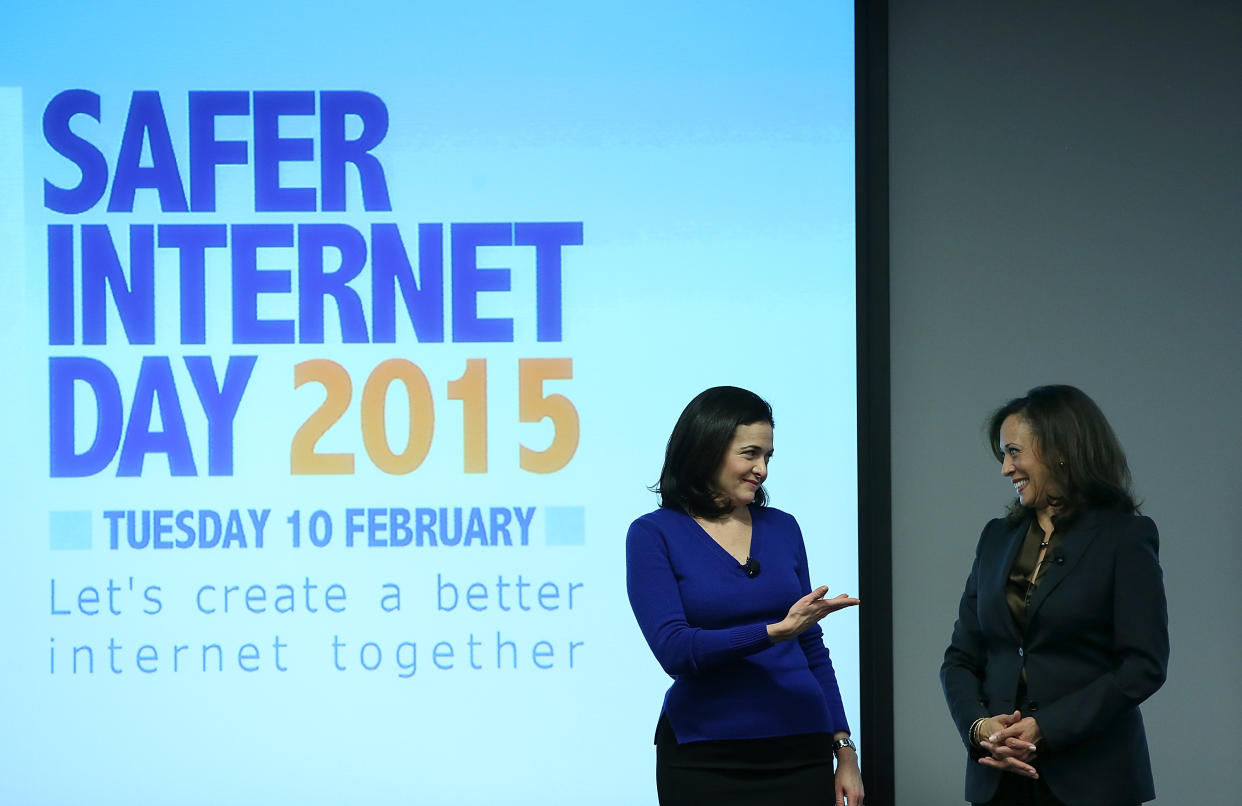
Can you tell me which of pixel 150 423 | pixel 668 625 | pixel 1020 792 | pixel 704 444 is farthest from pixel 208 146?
pixel 1020 792

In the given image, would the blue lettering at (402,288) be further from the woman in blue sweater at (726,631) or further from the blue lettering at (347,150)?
the woman in blue sweater at (726,631)

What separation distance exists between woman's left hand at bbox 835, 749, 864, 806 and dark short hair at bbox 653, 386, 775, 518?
55 cm

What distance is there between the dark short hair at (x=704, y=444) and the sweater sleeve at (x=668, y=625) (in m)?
0.10

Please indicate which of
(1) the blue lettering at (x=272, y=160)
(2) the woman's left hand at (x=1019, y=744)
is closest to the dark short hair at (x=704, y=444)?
(2) the woman's left hand at (x=1019, y=744)

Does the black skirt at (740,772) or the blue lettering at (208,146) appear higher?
the blue lettering at (208,146)

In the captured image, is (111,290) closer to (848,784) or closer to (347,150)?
(347,150)

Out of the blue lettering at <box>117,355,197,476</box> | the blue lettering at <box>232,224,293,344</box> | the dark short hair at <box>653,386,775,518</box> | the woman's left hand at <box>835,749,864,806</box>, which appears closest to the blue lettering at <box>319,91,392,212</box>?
the blue lettering at <box>232,224,293,344</box>

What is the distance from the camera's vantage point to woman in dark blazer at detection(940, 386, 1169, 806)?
2.19 meters

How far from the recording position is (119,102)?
12.0ft

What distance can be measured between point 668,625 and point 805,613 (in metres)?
0.25

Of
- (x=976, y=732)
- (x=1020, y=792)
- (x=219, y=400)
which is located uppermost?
(x=219, y=400)

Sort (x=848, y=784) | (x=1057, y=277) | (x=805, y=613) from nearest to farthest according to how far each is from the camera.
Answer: (x=805, y=613)
(x=848, y=784)
(x=1057, y=277)

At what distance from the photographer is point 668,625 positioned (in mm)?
2178

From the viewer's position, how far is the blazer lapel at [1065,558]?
2.25 m
